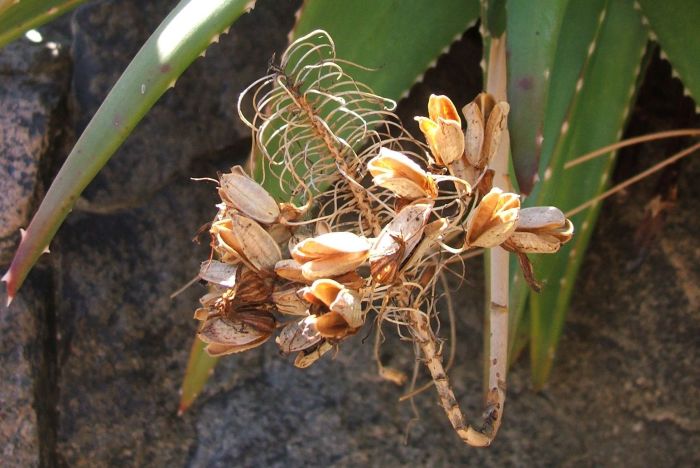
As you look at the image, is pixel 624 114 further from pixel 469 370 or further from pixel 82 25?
pixel 82 25

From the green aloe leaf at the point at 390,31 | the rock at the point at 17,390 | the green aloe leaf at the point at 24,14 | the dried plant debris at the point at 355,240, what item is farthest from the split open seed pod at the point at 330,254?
the rock at the point at 17,390

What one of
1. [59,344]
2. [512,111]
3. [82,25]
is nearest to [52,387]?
[59,344]

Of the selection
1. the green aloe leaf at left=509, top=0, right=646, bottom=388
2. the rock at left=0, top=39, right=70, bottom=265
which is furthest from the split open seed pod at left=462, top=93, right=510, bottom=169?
the rock at left=0, top=39, right=70, bottom=265

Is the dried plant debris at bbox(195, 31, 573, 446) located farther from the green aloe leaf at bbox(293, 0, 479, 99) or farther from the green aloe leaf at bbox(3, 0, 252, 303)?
the green aloe leaf at bbox(293, 0, 479, 99)

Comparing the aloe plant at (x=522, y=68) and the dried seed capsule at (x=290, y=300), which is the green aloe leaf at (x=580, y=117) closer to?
the aloe plant at (x=522, y=68)

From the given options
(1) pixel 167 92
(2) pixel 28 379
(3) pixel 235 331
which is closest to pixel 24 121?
(1) pixel 167 92
